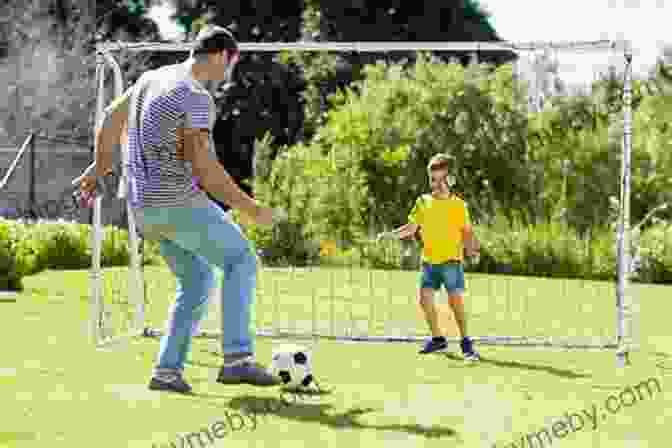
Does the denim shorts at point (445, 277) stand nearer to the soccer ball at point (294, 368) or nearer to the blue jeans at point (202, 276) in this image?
the soccer ball at point (294, 368)

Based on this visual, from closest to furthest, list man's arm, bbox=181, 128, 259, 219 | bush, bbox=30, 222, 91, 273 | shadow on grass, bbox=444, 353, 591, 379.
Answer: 1. man's arm, bbox=181, 128, 259, 219
2. shadow on grass, bbox=444, 353, 591, 379
3. bush, bbox=30, 222, 91, 273

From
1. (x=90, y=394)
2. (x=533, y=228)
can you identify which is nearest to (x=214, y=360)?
(x=90, y=394)

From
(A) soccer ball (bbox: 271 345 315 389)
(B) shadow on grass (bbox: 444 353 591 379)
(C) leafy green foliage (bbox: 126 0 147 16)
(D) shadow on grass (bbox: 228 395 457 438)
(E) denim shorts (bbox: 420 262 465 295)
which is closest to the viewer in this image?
(D) shadow on grass (bbox: 228 395 457 438)

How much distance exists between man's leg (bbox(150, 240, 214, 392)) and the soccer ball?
0.50 meters

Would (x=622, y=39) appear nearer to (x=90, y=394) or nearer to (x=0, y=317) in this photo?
(x=90, y=394)

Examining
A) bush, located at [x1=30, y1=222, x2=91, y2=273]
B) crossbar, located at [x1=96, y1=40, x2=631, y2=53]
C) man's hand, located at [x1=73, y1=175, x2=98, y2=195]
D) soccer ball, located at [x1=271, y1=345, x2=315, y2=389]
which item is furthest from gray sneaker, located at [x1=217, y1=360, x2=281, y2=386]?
bush, located at [x1=30, y1=222, x2=91, y2=273]

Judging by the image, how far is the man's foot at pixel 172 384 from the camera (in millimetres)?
5629

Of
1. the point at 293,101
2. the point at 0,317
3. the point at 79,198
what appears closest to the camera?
the point at 79,198

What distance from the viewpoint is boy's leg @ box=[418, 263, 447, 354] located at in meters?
7.55

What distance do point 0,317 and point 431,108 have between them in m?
11.6

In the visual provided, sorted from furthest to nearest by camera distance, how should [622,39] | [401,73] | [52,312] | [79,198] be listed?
[401,73] → [52,312] → [622,39] → [79,198]

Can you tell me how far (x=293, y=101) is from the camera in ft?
93.1

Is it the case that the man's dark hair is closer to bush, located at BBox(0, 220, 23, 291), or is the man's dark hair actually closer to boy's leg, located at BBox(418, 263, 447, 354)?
boy's leg, located at BBox(418, 263, 447, 354)

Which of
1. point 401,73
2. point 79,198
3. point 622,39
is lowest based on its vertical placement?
point 79,198
